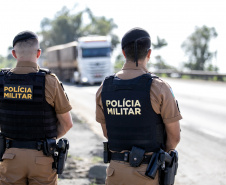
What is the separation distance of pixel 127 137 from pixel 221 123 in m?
8.93

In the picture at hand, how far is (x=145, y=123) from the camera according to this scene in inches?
112

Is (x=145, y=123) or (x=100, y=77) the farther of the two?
(x=100, y=77)

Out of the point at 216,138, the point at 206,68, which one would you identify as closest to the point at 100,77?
the point at 216,138

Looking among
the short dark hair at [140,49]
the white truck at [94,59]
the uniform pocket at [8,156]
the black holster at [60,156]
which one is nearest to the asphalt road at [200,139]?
the black holster at [60,156]

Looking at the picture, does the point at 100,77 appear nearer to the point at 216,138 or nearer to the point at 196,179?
the point at 216,138

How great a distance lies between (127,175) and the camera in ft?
9.37

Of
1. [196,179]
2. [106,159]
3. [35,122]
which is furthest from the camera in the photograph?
[196,179]

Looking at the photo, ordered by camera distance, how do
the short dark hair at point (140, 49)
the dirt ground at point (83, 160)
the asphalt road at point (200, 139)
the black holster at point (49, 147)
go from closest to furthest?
the short dark hair at point (140, 49)
the black holster at point (49, 147)
the dirt ground at point (83, 160)
the asphalt road at point (200, 139)

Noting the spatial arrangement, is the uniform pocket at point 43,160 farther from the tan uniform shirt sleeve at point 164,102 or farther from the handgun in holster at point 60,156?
the tan uniform shirt sleeve at point 164,102

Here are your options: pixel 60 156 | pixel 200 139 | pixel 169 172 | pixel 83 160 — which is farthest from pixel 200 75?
pixel 169 172

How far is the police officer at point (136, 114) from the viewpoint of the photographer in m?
2.82

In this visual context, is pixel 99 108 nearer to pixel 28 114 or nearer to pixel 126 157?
pixel 126 157

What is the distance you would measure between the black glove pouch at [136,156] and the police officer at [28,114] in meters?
0.80

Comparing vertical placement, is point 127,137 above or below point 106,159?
above
